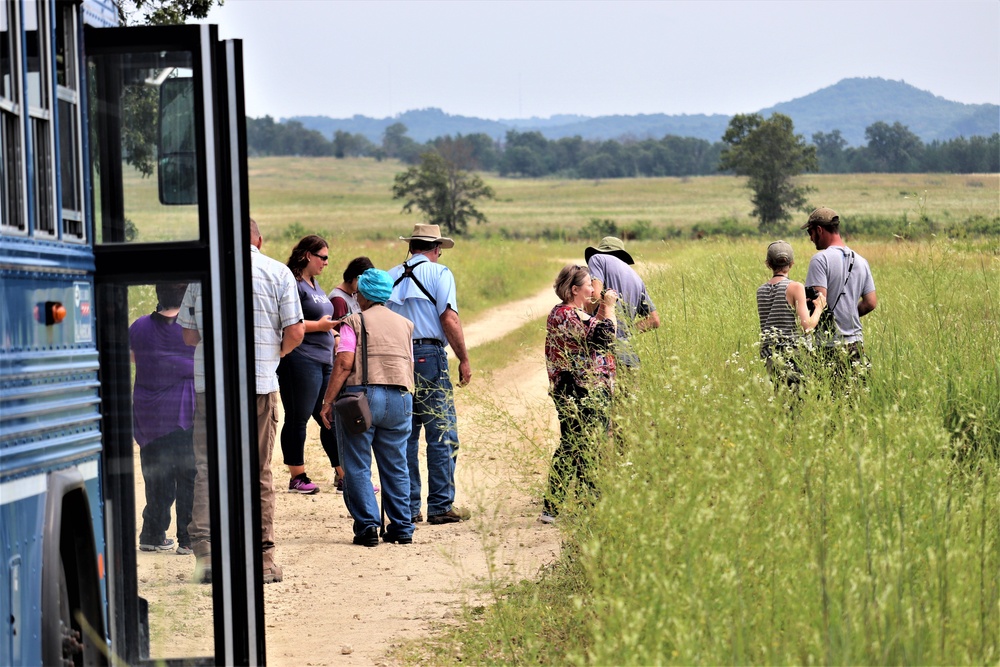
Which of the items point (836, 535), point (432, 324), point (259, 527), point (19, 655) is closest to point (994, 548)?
point (836, 535)

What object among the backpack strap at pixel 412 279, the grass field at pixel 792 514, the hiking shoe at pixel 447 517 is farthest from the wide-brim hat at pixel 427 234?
the hiking shoe at pixel 447 517

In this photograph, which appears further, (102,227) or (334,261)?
(334,261)

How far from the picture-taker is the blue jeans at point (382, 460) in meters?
7.53

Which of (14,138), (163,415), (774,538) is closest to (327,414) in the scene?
(163,415)

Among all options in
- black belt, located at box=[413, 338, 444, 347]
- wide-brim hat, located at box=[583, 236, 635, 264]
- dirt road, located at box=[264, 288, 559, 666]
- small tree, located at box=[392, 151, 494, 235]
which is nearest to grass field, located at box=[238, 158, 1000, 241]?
small tree, located at box=[392, 151, 494, 235]

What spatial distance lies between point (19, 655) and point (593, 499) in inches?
105

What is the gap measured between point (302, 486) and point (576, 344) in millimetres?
2903

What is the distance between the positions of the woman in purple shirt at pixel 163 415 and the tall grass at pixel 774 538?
1439mm

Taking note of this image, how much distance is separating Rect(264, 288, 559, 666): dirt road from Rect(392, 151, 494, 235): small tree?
76.4m

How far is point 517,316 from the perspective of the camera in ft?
78.2

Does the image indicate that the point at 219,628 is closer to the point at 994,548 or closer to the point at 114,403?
the point at 114,403

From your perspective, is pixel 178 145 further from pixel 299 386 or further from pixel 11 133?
pixel 299 386

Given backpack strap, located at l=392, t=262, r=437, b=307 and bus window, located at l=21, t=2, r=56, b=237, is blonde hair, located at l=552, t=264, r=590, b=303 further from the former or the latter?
bus window, located at l=21, t=2, r=56, b=237

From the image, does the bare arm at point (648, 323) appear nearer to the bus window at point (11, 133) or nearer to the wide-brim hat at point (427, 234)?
the wide-brim hat at point (427, 234)
